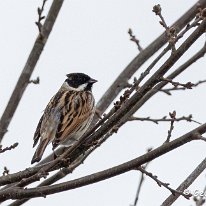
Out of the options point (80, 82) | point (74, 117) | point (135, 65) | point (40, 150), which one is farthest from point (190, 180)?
point (80, 82)

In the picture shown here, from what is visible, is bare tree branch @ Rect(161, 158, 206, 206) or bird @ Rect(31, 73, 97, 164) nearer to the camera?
bare tree branch @ Rect(161, 158, 206, 206)

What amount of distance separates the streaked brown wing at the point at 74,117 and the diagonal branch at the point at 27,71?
1.23 meters

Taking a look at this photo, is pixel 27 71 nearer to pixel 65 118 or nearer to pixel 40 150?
pixel 40 150

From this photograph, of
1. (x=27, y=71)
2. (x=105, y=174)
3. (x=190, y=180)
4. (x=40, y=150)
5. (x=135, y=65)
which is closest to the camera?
(x=105, y=174)

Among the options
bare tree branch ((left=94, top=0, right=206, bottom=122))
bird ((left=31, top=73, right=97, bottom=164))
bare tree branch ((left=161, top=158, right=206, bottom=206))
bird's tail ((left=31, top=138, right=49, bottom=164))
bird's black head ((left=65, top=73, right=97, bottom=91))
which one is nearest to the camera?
bare tree branch ((left=161, top=158, right=206, bottom=206))

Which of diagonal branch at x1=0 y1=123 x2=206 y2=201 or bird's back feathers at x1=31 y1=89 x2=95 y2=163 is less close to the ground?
bird's back feathers at x1=31 y1=89 x2=95 y2=163

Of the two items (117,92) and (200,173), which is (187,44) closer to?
(200,173)

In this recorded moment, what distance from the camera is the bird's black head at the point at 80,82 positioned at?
7.92 meters

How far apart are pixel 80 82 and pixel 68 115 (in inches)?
36.5

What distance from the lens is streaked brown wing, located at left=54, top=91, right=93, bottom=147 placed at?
679cm

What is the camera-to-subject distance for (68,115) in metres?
7.17

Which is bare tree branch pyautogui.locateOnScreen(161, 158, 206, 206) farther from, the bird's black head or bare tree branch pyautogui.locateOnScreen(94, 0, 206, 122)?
the bird's black head

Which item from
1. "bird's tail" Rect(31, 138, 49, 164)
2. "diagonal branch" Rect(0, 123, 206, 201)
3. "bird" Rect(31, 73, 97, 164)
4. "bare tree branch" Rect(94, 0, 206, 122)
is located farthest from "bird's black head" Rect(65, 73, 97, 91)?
"diagonal branch" Rect(0, 123, 206, 201)

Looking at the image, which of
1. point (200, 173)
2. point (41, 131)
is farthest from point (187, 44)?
point (41, 131)
